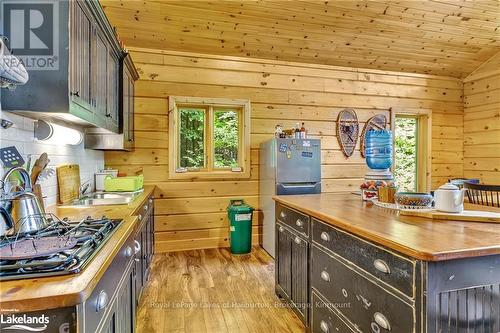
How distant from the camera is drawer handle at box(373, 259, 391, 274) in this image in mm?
1142

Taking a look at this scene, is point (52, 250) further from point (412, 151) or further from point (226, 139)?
point (412, 151)

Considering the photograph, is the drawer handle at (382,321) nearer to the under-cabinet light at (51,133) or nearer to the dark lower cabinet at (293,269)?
the dark lower cabinet at (293,269)

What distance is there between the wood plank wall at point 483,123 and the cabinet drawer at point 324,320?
4462 mm

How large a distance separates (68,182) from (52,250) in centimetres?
141

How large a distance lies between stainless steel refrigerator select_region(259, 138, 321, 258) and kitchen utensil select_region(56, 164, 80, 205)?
2067mm

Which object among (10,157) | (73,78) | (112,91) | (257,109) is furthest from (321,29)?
(10,157)

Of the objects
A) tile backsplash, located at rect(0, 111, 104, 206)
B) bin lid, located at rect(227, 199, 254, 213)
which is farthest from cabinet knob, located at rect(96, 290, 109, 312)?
bin lid, located at rect(227, 199, 254, 213)

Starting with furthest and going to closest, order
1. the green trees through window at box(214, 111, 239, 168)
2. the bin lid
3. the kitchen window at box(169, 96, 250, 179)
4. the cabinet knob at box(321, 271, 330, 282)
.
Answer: the green trees through window at box(214, 111, 239, 168) < the kitchen window at box(169, 96, 250, 179) < the bin lid < the cabinet knob at box(321, 271, 330, 282)

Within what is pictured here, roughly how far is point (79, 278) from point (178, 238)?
305 cm

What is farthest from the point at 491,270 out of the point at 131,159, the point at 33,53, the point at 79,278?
the point at 131,159

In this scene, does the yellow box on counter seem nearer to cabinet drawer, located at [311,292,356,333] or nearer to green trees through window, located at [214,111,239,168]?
green trees through window, located at [214,111,239,168]

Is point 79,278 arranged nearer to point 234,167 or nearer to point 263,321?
point 263,321

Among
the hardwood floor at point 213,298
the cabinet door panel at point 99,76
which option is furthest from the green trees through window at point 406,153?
the cabinet door panel at point 99,76

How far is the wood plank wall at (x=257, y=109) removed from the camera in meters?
3.64
